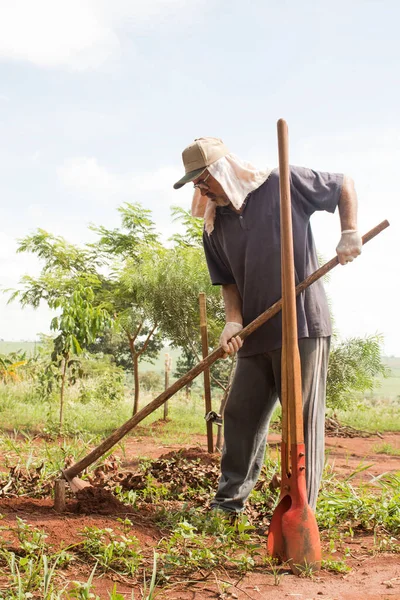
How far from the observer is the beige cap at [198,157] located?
3188mm

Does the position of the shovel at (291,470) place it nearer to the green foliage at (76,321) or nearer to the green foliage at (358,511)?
the green foliage at (358,511)

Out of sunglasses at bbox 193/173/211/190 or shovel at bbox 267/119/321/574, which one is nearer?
shovel at bbox 267/119/321/574

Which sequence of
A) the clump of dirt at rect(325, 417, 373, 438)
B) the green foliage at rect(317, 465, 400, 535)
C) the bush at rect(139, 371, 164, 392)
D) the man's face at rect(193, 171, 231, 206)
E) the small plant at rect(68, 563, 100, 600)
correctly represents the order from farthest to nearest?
the bush at rect(139, 371, 164, 392), the clump of dirt at rect(325, 417, 373, 438), the green foliage at rect(317, 465, 400, 535), the man's face at rect(193, 171, 231, 206), the small plant at rect(68, 563, 100, 600)

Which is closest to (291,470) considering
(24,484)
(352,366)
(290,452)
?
(290,452)

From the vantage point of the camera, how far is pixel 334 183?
10.8 ft

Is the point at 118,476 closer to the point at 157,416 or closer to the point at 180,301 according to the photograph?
the point at 180,301

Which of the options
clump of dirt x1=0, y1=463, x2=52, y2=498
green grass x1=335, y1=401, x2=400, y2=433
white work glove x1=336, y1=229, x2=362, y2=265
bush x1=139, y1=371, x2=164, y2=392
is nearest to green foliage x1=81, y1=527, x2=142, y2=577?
clump of dirt x1=0, y1=463, x2=52, y2=498

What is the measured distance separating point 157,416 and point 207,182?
797 centimetres

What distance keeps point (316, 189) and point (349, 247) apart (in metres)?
0.36

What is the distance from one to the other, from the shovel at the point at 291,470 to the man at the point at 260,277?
1.14 ft

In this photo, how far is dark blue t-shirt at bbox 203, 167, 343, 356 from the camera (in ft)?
10.6

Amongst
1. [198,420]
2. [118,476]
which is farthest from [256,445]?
[198,420]

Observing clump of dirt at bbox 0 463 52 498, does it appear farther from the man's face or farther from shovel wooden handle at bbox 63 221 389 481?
the man's face

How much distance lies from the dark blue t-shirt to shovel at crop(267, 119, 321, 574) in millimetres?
361
